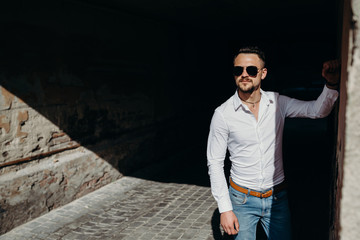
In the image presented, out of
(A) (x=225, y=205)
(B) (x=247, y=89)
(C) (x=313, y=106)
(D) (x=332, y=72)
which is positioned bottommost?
(A) (x=225, y=205)

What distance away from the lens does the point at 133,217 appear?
5199 millimetres

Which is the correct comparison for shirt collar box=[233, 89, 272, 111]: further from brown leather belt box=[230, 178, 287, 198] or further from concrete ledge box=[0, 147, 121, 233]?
Answer: concrete ledge box=[0, 147, 121, 233]

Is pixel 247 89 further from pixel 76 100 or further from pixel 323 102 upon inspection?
pixel 76 100

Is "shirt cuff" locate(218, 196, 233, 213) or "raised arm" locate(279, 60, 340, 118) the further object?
"shirt cuff" locate(218, 196, 233, 213)

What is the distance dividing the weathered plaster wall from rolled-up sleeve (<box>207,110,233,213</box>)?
1.58 meters

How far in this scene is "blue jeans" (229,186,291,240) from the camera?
8.27 ft

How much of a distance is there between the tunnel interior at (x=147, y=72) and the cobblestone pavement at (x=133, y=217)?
0.82 m

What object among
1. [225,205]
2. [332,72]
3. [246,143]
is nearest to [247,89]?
[246,143]

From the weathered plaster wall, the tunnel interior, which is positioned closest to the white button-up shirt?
the tunnel interior

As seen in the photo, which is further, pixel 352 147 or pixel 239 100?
pixel 239 100

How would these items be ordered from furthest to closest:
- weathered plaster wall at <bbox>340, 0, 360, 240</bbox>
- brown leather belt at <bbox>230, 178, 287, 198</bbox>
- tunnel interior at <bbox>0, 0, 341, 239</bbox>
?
tunnel interior at <bbox>0, 0, 341, 239</bbox> → brown leather belt at <bbox>230, 178, 287, 198</bbox> → weathered plaster wall at <bbox>340, 0, 360, 240</bbox>

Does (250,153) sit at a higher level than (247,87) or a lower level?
lower

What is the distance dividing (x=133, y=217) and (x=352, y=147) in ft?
15.4

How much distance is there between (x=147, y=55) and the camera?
7.79 m
